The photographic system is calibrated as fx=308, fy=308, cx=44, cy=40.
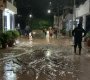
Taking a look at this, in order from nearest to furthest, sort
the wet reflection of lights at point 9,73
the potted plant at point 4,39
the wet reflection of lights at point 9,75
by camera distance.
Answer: the wet reflection of lights at point 9,75
the wet reflection of lights at point 9,73
the potted plant at point 4,39

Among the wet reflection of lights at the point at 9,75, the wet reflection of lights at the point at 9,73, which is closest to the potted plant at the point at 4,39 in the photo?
the wet reflection of lights at the point at 9,73

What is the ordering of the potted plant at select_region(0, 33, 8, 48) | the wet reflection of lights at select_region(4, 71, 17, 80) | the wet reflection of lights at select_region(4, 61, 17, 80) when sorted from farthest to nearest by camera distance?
the potted plant at select_region(0, 33, 8, 48) < the wet reflection of lights at select_region(4, 61, 17, 80) < the wet reflection of lights at select_region(4, 71, 17, 80)

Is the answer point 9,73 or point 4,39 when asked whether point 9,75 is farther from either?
point 4,39

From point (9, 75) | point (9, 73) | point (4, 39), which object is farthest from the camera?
point (4, 39)

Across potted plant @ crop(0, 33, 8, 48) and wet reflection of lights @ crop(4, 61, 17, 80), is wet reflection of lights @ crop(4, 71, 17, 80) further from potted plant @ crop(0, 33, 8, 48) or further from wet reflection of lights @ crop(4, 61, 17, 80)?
potted plant @ crop(0, 33, 8, 48)

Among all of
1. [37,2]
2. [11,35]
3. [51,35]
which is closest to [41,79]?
[11,35]

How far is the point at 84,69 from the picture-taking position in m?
14.0

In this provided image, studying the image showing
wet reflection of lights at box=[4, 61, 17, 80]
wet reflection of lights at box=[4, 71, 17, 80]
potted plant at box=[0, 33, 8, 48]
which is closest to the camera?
wet reflection of lights at box=[4, 71, 17, 80]

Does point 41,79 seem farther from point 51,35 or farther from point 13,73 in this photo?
point 51,35

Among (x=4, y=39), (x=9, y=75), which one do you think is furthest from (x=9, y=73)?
(x=4, y=39)

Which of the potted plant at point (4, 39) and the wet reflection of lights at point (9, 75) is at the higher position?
the potted plant at point (4, 39)

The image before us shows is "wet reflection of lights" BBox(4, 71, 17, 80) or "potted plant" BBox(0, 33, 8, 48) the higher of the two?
"potted plant" BBox(0, 33, 8, 48)

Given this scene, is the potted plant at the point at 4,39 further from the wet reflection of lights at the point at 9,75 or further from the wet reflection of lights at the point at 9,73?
the wet reflection of lights at the point at 9,75

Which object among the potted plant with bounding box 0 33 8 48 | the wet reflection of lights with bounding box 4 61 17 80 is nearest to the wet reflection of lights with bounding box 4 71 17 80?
the wet reflection of lights with bounding box 4 61 17 80
